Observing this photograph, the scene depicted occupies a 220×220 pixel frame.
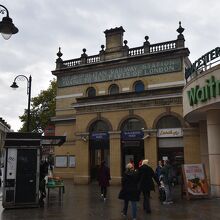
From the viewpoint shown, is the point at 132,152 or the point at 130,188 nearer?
the point at 130,188

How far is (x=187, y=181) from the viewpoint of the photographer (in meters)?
16.8

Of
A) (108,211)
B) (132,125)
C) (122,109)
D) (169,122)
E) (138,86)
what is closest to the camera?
(108,211)

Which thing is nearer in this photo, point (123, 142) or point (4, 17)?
point (4, 17)

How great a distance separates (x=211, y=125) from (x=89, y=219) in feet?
28.7

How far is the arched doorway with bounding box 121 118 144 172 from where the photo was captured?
27.3 m

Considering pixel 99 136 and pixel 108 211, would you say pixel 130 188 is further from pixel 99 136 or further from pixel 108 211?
pixel 99 136

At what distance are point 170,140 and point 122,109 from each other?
4567 mm

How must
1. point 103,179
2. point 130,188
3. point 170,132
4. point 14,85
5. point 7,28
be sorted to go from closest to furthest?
point 7,28 → point 130,188 → point 103,179 → point 14,85 → point 170,132

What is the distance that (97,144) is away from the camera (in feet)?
95.6

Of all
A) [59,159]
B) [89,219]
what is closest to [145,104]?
[59,159]

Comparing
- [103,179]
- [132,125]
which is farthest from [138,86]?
[103,179]

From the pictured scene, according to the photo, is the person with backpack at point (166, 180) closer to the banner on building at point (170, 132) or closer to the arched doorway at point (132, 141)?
the banner on building at point (170, 132)

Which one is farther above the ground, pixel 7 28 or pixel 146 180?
pixel 7 28

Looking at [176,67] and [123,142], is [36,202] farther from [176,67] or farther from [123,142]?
[176,67]
